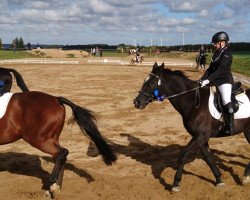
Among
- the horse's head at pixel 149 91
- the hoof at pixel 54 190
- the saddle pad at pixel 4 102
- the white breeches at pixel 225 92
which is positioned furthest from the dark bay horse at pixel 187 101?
the saddle pad at pixel 4 102

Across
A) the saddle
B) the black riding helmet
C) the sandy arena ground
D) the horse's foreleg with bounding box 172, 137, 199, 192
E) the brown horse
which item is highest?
the black riding helmet

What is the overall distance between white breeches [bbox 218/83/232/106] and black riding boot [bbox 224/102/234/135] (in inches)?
3.4

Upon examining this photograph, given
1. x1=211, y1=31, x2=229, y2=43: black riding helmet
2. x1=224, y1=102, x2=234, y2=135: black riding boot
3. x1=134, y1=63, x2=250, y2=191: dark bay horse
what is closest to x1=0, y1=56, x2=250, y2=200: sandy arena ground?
x1=134, y1=63, x2=250, y2=191: dark bay horse

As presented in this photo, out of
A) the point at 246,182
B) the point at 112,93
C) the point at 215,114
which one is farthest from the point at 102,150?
the point at 112,93

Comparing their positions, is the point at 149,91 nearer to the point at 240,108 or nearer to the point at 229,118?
the point at 229,118

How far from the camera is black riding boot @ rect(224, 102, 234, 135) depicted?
736 centimetres

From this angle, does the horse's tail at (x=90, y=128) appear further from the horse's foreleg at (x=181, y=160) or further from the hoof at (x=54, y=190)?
the horse's foreleg at (x=181, y=160)

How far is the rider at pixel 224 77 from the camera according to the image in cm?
739

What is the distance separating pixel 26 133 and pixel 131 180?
8.01ft

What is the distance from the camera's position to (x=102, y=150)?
295 inches

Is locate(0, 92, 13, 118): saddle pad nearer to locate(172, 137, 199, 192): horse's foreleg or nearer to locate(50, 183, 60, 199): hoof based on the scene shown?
locate(50, 183, 60, 199): hoof

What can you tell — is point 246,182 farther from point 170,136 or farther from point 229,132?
point 170,136

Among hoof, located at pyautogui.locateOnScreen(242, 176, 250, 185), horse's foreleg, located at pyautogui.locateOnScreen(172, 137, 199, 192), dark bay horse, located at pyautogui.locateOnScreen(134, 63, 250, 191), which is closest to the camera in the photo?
horse's foreleg, located at pyautogui.locateOnScreen(172, 137, 199, 192)

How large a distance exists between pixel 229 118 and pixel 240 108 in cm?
47
